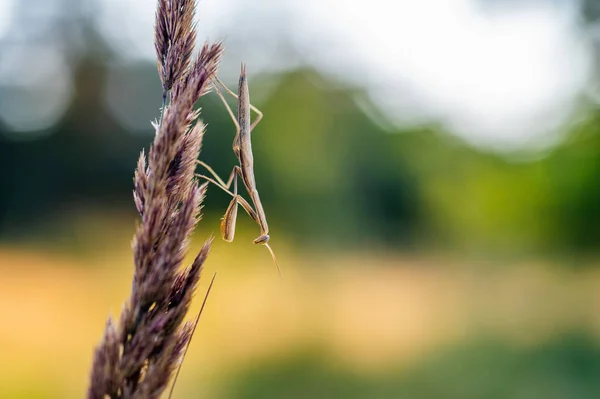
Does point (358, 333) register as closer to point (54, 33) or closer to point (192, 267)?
point (192, 267)

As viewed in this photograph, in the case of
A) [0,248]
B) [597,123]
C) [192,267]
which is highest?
[597,123]

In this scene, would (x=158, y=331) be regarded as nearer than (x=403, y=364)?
Yes

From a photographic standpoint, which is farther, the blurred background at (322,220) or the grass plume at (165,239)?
the blurred background at (322,220)

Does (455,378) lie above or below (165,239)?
above

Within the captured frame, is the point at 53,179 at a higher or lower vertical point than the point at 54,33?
lower

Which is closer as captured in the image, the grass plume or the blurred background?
the grass plume

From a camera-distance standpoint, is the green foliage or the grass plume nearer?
the grass plume

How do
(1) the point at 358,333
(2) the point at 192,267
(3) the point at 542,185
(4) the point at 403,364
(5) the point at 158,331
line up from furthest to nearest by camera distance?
(3) the point at 542,185 < (1) the point at 358,333 < (4) the point at 403,364 < (2) the point at 192,267 < (5) the point at 158,331

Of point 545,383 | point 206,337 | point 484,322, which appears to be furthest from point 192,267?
point 484,322
